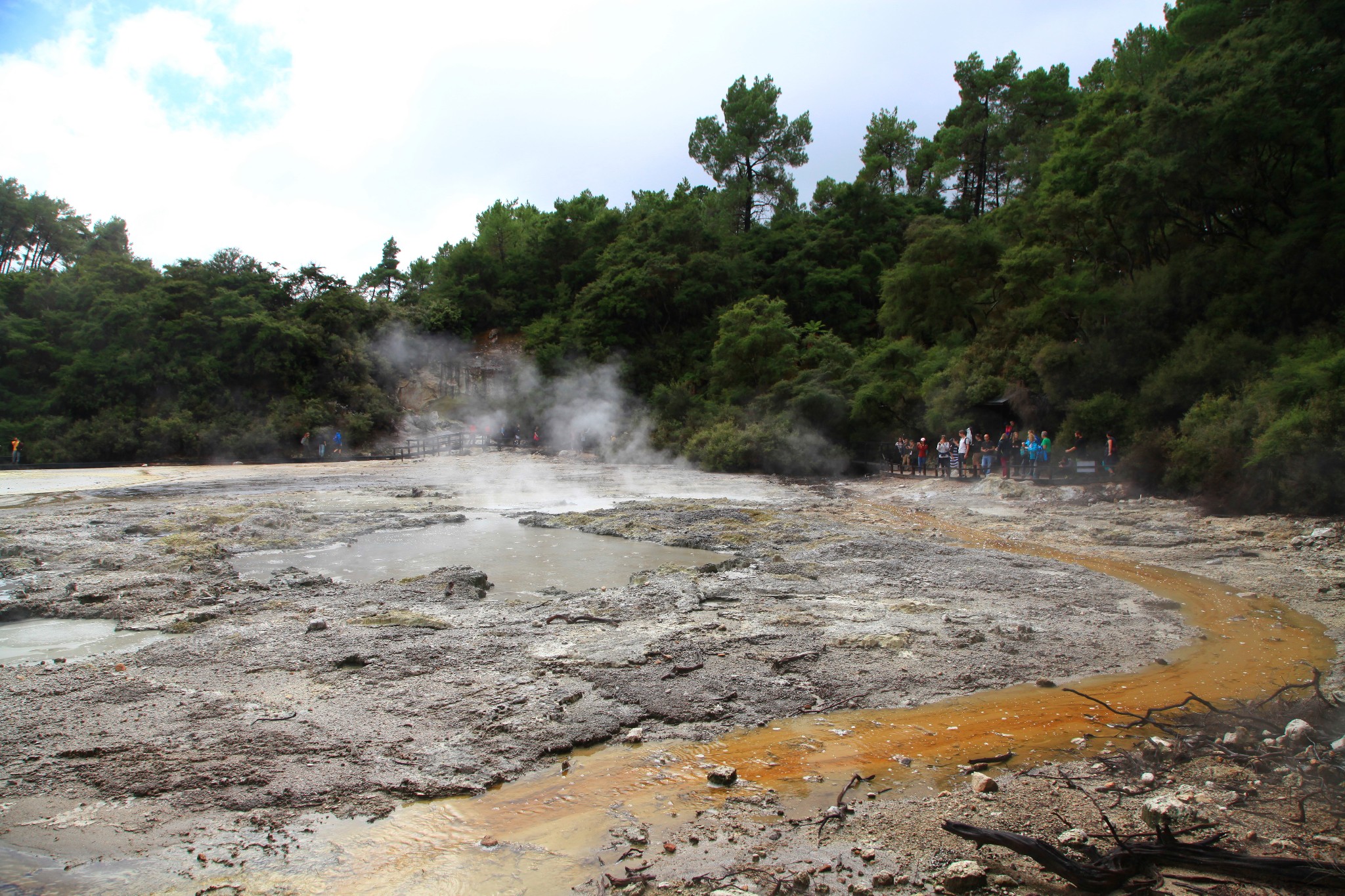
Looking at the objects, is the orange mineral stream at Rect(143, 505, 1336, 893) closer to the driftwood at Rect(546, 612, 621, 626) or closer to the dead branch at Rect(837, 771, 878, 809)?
the dead branch at Rect(837, 771, 878, 809)

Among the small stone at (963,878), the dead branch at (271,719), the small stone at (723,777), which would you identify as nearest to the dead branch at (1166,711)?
the small stone at (963,878)

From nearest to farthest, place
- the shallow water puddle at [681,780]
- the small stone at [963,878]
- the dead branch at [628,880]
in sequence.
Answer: the small stone at [963,878]
the dead branch at [628,880]
the shallow water puddle at [681,780]

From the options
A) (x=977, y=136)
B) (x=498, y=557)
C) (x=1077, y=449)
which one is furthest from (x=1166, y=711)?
(x=977, y=136)

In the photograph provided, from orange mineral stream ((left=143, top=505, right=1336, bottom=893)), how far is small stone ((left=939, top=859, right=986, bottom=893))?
0.90 m

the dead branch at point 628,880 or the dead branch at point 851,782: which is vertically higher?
the dead branch at point 851,782

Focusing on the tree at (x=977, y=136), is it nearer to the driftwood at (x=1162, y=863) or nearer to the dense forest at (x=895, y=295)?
the dense forest at (x=895, y=295)

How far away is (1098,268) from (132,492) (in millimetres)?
27964

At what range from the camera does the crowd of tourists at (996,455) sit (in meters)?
20.1

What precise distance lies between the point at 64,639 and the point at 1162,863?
866 centimetres

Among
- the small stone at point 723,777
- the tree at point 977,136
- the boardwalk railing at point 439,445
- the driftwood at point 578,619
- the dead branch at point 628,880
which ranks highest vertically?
the tree at point 977,136

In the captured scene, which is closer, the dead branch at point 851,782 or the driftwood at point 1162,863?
the driftwood at point 1162,863

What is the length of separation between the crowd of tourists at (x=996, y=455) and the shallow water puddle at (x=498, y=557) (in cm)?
1198

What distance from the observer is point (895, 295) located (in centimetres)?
3111

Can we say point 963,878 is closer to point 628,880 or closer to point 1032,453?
point 628,880
